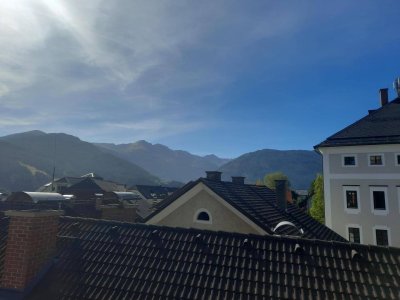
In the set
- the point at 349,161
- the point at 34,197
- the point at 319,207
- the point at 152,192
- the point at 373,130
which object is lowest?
the point at 319,207

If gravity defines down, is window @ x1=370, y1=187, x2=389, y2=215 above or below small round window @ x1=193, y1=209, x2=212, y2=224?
above

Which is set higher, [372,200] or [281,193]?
[281,193]

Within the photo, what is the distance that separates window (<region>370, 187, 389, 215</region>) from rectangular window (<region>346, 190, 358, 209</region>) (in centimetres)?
138

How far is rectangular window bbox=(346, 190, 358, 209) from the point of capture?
1048 inches

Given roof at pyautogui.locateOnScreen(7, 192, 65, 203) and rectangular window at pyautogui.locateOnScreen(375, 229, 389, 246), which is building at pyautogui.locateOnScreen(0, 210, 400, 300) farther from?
rectangular window at pyautogui.locateOnScreen(375, 229, 389, 246)

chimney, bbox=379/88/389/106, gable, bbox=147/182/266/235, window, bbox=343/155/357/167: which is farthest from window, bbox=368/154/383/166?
gable, bbox=147/182/266/235

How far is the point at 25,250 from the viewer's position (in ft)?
23.2

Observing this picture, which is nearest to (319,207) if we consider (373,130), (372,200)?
(372,200)

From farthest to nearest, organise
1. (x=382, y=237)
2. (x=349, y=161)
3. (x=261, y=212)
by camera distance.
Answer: (x=349, y=161), (x=382, y=237), (x=261, y=212)

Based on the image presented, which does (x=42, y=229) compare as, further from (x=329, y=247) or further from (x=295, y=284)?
(x=329, y=247)

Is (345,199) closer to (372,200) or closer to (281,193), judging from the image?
(372,200)

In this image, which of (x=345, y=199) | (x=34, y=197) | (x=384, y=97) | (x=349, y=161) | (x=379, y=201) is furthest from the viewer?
(x=384, y=97)

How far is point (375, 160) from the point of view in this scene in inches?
1036

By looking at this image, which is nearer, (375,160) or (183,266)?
(183,266)
